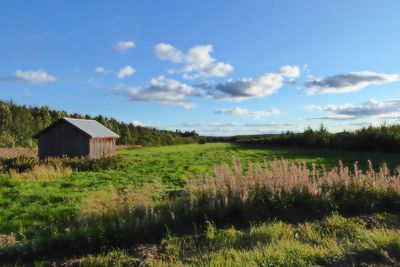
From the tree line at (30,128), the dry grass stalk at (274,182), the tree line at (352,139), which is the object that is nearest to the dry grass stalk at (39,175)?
the dry grass stalk at (274,182)

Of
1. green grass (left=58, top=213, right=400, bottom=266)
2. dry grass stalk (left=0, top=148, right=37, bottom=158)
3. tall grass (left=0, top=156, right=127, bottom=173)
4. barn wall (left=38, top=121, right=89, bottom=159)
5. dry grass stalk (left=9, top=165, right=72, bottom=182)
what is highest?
barn wall (left=38, top=121, right=89, bottom=159)

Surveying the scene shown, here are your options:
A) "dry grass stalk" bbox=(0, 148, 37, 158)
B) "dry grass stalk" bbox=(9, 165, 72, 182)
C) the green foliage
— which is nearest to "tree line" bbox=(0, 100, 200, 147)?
"dry grass stalk" bbox=(0, 148, 37, 158)

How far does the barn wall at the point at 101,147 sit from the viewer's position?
34156mm

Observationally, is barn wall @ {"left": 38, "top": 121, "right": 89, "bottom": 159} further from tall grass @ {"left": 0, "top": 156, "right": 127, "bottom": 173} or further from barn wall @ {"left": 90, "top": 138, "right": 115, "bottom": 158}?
tall grass @ {"left": 0, "top": 156, "right": 127, "bottom": 173}

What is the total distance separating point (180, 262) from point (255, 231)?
1932 mm

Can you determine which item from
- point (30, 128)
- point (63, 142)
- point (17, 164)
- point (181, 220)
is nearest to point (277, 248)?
point (181, 220)

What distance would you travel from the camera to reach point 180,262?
6.12 metres

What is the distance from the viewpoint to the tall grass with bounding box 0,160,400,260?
24.9ft

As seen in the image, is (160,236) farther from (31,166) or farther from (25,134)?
(25,134)

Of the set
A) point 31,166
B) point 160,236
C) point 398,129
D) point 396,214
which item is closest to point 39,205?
point 160,236

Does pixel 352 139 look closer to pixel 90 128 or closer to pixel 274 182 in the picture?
pixel 90 128

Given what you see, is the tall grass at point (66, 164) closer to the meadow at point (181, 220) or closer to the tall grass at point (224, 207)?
the meadow at point (181, 220)

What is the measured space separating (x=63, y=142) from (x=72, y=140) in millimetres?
906

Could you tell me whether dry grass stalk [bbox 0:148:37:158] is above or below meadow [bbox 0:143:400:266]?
above
